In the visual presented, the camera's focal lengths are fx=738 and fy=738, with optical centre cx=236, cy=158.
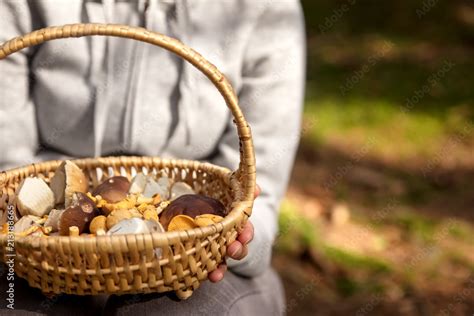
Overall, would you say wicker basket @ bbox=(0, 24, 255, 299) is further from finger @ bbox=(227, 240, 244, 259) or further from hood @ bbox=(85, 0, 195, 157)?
hood @ bbox=(85, 0, 195, 157)

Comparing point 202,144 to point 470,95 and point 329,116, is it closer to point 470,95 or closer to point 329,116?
point 329,116

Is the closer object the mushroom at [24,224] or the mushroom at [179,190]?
the mushroom at [24,224]

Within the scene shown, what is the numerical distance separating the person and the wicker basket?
0.91ft

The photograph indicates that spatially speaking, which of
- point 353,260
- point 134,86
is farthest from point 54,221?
point 353,260

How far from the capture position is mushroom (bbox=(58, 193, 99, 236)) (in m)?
1.13

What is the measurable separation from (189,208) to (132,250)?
17 centimetres

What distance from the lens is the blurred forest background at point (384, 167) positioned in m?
Result: 2.18


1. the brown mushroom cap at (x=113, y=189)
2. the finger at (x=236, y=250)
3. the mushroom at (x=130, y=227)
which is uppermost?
the mushroom at (x=130, y=227)

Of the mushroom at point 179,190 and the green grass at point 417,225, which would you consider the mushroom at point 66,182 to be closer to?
the mushroom at point 179,190

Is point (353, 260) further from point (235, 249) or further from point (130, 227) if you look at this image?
point (130, 227)

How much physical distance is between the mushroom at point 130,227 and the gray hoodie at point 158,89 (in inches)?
15.9

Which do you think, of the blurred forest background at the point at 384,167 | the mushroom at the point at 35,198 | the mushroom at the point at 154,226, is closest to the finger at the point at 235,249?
the mushroom at the point at 154,226

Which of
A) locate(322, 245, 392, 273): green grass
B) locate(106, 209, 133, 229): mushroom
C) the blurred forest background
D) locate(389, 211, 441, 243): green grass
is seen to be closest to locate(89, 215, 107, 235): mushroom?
locate(106, 209, 133, 229): mushroom

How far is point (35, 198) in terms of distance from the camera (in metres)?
1.23
